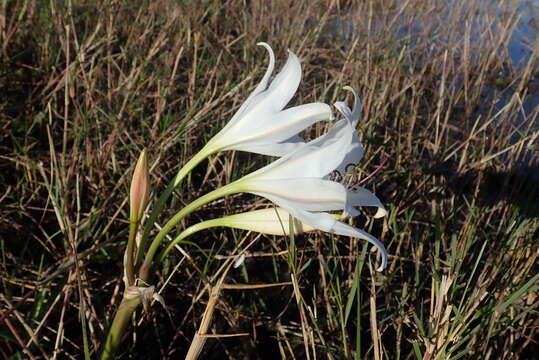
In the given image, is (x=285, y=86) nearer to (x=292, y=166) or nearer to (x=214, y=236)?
(x=292, y=166)

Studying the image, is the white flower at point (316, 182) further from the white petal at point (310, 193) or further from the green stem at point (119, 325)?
the green stem at point (119, 325)

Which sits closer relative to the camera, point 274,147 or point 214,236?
point 274,147

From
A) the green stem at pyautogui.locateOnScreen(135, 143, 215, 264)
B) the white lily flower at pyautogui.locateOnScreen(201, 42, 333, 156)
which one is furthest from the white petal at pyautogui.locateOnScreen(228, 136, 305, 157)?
the green stem at pyautogui.locateOnScreen(135, 143, 215, 264)

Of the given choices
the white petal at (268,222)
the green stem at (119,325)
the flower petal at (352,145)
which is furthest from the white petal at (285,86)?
the green stem at (119,325)

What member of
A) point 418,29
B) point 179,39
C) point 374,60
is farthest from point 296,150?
point 418,29

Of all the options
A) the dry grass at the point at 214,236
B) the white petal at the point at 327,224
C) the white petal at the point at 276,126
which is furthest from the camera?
the dry grass at the point at 214,236

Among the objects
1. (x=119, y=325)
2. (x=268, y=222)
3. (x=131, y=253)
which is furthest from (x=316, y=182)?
(x=119, y=325)

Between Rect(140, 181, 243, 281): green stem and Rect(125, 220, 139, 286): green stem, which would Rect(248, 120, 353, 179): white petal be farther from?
Rect(125, 220, 139, 286): green stem

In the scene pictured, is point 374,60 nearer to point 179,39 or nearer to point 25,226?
point 179,39
